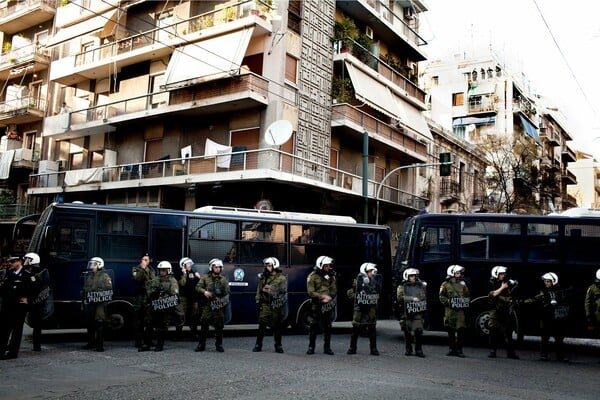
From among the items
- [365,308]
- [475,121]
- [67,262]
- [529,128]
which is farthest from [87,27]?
[529,128]

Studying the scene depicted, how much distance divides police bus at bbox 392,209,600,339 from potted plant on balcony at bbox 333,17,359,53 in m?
14.7

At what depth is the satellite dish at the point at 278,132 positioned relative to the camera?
68.8 ft

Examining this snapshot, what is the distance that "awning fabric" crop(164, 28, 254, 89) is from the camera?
22.1m

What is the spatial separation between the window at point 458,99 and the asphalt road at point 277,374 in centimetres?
3599

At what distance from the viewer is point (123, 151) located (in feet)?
89.6

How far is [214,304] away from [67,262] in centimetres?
330

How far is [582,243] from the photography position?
515 inches

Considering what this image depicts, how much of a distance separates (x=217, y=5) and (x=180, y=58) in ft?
8.94

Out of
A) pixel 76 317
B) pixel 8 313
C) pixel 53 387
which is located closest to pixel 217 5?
pixel 76 317

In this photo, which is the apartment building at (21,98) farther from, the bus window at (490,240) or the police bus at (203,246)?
the bus window at (490,240)

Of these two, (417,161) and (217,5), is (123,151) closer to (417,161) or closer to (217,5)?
(217,5)

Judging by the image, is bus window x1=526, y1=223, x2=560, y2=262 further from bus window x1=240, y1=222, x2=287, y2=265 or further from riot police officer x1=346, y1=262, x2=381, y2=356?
bus window x1=240, y1=222, x2=287, y2=265

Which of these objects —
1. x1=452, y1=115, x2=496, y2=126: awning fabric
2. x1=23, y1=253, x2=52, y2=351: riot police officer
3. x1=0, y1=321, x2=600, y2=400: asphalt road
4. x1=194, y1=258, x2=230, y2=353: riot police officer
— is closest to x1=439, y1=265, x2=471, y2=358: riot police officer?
x1=0, y1=321, x2=600, y2=400: asphalt road

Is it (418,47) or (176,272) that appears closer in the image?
(176,272)
